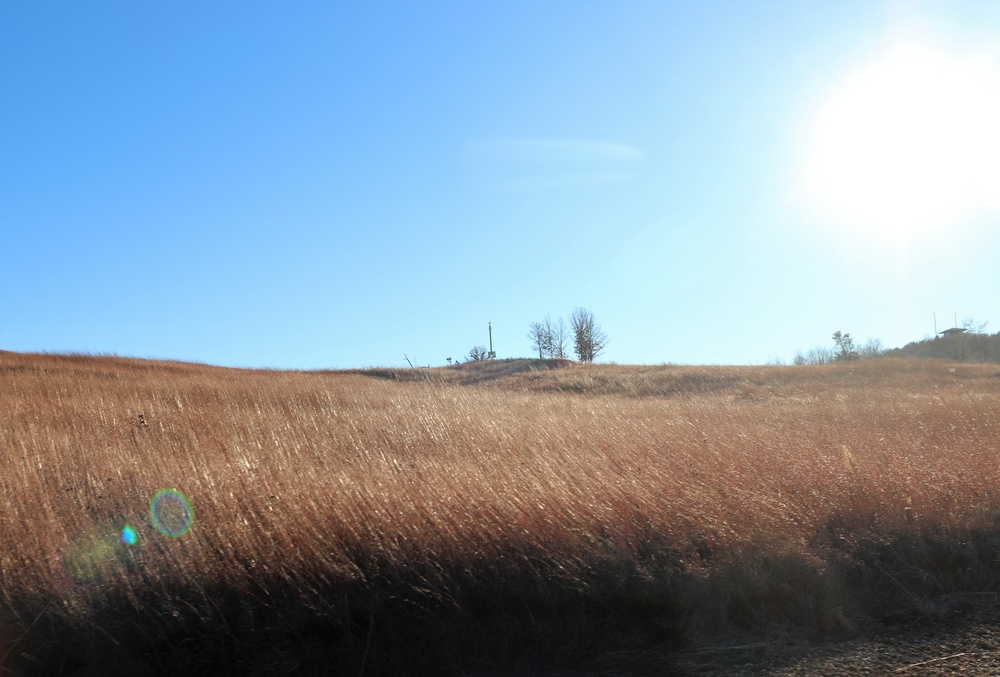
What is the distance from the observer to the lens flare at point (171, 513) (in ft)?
15.1

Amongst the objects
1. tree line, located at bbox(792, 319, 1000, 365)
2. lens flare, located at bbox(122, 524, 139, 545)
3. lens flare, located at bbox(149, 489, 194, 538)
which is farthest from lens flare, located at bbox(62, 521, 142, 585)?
tree line, located at bbox(792, 319, 1000, 365)

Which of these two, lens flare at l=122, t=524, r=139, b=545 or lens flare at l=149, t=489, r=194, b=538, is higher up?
lens flare at l=149, t=489, r=194, b=538

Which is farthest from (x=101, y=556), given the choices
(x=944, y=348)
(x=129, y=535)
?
(x=944, y=348)

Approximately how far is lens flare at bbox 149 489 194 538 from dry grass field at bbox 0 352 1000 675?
3cm

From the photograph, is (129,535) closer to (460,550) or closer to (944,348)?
Answer: (460,550)

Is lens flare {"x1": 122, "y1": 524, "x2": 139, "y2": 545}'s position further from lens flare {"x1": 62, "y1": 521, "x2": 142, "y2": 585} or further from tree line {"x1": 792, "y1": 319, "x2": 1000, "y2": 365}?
tree line {"x1": 792, "y1": 319, "x2": 1000, "y2": 365}

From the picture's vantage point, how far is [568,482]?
5.60 meters

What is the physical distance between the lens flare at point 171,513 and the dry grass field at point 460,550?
3 cm

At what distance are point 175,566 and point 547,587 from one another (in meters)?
2.15

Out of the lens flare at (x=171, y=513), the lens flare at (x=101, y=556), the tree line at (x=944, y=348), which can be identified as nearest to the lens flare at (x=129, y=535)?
the lens flare at (x=101, y=556)

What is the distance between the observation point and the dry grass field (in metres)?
3.90

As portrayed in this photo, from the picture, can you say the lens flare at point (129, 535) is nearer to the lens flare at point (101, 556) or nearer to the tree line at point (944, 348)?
the lens flare at point (101, 556)

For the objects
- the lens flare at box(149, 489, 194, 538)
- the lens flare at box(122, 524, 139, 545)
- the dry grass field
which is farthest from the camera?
the lens flare at box(149, 489, 194, 538)

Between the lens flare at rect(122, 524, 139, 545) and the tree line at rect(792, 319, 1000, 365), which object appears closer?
the lens flare at rect(122, 524, 139, 545)
